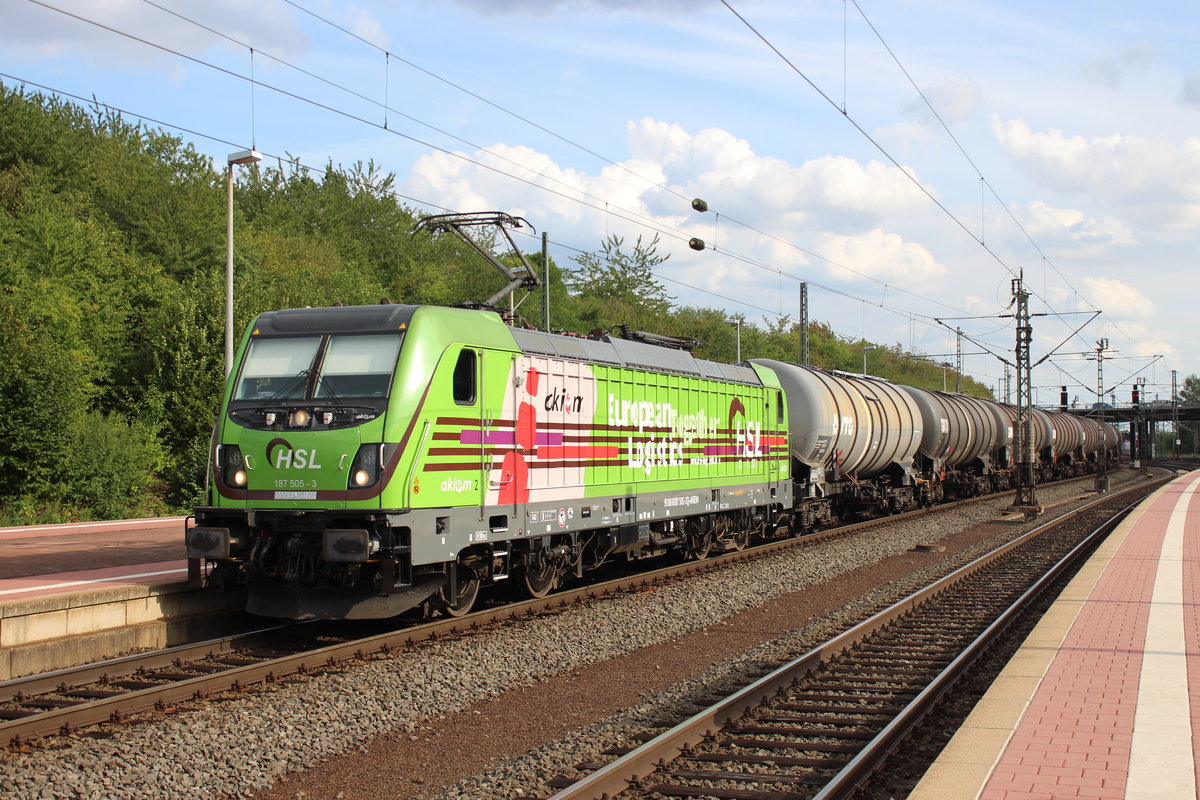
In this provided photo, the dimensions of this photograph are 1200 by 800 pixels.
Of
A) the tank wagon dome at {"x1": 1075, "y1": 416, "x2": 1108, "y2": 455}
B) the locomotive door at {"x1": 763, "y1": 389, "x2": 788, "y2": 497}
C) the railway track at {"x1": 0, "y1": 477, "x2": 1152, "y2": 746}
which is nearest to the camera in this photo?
the railway track at {"x1": 0, "y1": 477, "x2": 1152, "y2": 746}

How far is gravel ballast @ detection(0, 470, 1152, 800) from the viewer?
692cm

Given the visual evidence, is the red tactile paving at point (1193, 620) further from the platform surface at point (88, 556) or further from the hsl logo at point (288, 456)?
the platform surface at point (88, 556)

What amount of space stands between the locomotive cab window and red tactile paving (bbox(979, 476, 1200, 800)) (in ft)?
21.3

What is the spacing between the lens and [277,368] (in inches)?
452

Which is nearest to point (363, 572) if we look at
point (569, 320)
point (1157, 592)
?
point (1157, 592)

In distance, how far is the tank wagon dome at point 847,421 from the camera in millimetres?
23172

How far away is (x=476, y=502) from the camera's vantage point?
38.4ft

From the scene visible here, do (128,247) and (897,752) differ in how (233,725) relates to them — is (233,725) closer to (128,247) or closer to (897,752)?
(897,752)

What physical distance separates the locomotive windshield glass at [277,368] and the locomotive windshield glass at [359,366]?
26cm

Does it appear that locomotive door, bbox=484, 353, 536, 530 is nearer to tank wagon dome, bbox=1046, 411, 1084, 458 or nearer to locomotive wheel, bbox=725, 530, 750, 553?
locomotive wheel, bbox=725, 530, 750, 553

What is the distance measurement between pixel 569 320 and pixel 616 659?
46095 mm

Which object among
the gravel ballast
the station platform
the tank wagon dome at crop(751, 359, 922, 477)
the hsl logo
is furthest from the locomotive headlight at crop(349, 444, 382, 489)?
the tank wagon dome at crop(751, 359, 922, 477)

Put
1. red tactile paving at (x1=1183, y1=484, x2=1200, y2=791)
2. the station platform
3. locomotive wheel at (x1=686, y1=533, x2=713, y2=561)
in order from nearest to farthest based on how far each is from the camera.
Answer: the station platform
red tactile paving at (x1=1183, y1=484, x2=1200, y2=791)
locomotive wheel at (x1=686, y1=533, x2=713, y2=561)

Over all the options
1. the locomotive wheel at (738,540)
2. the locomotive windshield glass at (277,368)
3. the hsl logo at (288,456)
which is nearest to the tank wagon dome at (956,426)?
the locomotive wheel at (738,540)
